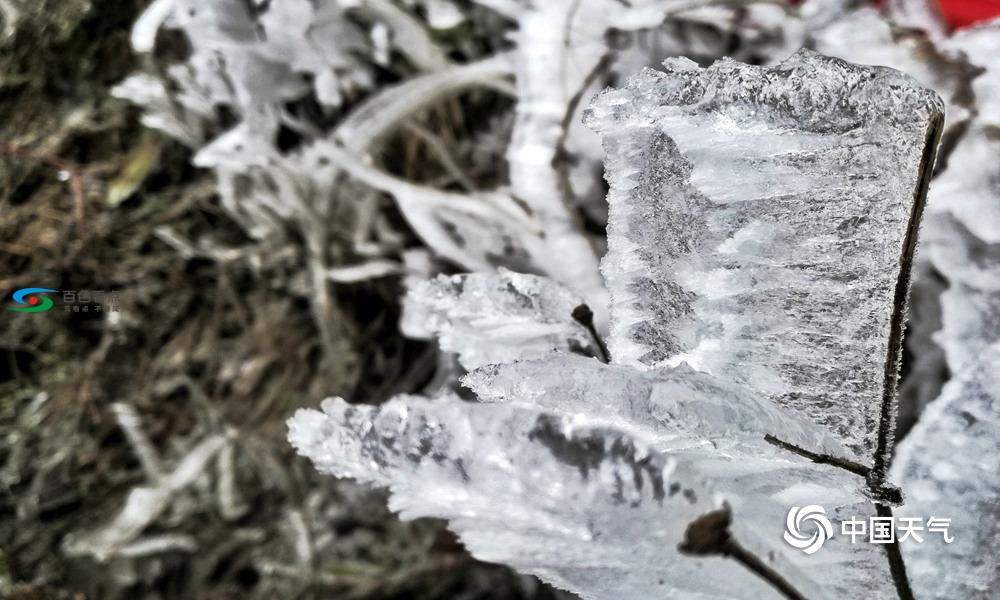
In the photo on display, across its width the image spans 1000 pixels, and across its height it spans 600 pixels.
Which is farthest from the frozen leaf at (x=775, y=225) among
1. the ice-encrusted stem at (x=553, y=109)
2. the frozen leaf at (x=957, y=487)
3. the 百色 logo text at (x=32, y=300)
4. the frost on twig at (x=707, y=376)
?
the 百色 logo text at (x=32, y=300)

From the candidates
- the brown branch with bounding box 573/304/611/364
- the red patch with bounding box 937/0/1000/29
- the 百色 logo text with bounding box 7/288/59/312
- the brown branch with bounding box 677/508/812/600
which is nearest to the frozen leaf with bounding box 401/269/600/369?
the brown branch with bounding box 573/304/611/364

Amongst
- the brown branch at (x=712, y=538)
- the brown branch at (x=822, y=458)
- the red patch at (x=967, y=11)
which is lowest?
the brown branch at (x=712, y=538)

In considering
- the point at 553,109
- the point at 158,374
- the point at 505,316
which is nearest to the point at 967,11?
the point at 553,109

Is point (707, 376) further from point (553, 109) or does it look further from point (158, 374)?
point (158, 374)

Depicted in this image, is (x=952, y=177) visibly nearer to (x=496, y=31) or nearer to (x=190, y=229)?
(x=496, y=31)

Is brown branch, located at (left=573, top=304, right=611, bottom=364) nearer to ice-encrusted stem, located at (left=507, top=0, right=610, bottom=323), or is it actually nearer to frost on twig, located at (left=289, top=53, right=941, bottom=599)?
frost on twig, located at (left=289, top=53, right=941, bottom=599)

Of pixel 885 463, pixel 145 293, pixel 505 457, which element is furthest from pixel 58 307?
pixel 885 463

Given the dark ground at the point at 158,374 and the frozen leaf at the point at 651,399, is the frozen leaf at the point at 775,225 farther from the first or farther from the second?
the dark ground at the point at 158,374
